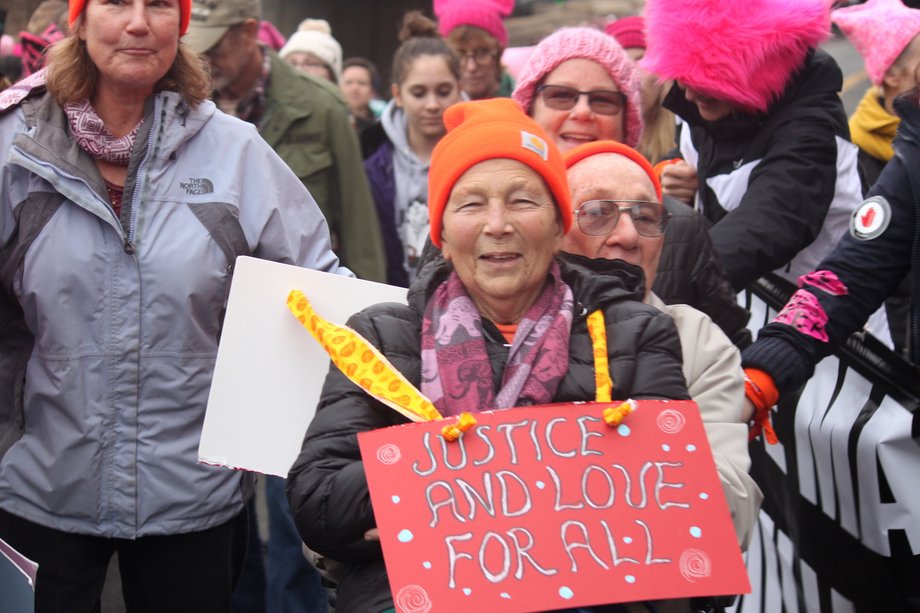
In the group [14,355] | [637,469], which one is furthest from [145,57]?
[637,469]

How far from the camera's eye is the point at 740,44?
4312mm

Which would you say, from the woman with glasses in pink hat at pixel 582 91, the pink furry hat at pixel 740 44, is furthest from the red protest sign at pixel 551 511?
the pink furry hat at pixel 740 44

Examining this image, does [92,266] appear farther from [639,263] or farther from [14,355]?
[639,263]

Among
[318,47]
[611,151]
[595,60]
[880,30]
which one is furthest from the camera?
[318,47]

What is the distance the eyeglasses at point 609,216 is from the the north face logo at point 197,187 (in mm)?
978

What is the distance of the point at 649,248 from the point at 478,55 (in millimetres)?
4012

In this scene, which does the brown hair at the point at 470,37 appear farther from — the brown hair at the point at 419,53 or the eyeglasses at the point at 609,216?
the eyeglasses at the point at 609,216

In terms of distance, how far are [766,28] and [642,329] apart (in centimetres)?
180

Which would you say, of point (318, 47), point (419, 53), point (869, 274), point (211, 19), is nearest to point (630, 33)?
point (419, 53)

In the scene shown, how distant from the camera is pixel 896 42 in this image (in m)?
5.18

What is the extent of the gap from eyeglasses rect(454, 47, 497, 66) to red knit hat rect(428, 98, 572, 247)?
13.6 ft

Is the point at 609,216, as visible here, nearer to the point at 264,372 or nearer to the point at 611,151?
the point at 611,151

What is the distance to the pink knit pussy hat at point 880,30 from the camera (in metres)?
5.12

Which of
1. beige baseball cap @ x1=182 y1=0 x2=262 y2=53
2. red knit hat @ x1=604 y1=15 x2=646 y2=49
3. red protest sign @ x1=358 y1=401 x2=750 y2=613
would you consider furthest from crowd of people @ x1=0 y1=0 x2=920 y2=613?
red knit hat @ x1=604 y1=15 x2=646 y2=49
